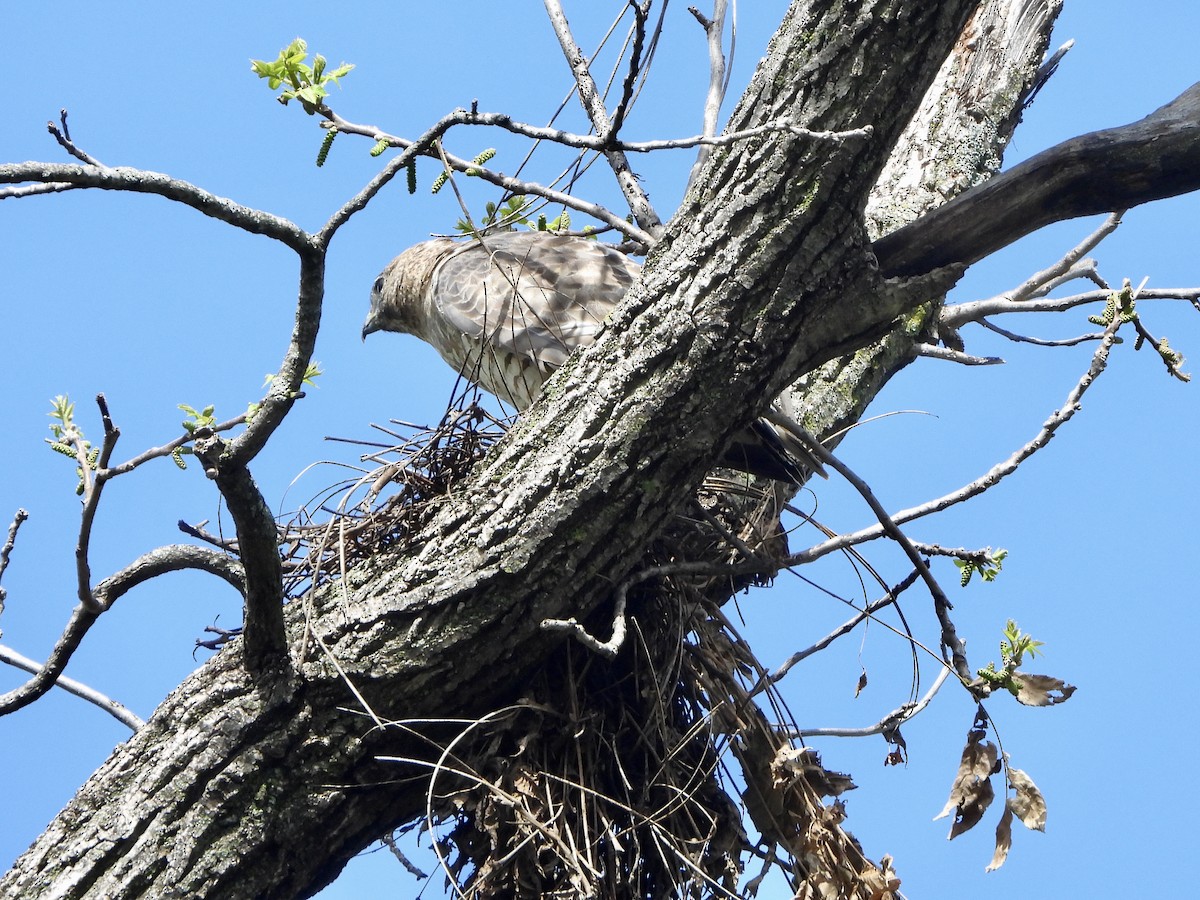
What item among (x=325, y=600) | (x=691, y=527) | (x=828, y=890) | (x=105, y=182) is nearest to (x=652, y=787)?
(x=828, y=890)

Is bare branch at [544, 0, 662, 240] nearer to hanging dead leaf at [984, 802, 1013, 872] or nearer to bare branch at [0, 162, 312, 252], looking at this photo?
bare branch at [0, 162, 312, 252]

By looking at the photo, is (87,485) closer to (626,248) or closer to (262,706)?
(262,706)

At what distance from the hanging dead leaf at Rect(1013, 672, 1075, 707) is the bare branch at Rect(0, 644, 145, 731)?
2.42 m

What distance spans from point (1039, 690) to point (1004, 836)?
1.26 ft

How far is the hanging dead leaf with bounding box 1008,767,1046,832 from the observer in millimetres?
2922

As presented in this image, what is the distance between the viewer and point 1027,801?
9.67 feet

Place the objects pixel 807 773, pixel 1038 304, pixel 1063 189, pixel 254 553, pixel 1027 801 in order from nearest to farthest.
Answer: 1. pixel 254 553
2. pixel 1063 189
3. pixel 1027 801
4. pixel 807 773
5. pixel 1038 304

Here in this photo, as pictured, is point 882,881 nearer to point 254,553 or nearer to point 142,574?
point 254,553

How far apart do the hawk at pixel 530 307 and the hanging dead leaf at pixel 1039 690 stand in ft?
2.83

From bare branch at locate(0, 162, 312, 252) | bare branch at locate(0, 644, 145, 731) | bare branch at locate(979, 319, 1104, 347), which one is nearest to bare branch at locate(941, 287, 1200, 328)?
bare branch at locate(979, 319, 1104, 347)

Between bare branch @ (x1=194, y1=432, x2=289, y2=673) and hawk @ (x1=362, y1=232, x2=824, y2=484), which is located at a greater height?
hawk @ (x1=362, y1=232, x2=824, y2=484)

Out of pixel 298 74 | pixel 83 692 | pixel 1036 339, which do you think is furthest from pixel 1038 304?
pixel 83 692

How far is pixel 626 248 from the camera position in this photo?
4516 mm

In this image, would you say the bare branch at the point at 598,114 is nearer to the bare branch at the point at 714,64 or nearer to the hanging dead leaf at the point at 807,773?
the bare branch at the point at 714,64
